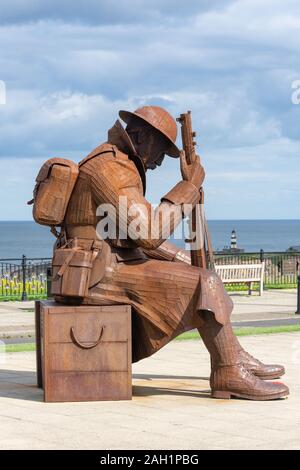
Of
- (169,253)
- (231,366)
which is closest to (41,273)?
(169,253)

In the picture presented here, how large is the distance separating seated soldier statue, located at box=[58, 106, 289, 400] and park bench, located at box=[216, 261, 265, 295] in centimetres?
1540

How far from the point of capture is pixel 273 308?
68.1ft

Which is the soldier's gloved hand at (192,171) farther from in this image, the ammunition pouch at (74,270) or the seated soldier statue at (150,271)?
the ammunition pouch at (74,270)

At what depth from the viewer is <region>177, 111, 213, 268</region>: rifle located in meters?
8.58

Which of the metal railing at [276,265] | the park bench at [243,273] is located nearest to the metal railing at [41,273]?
the metal railing at [276,265]

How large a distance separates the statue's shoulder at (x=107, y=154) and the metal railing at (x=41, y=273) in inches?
452

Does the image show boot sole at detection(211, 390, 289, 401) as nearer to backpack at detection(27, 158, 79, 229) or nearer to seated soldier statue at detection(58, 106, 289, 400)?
seated soldier statue at detection(58, 106, 289, 400)

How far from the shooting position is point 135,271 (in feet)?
27.3

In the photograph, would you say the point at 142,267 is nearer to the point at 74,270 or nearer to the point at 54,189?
the point at 74,270

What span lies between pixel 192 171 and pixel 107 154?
0.74 m

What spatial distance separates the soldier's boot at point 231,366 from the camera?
8273 millimetres

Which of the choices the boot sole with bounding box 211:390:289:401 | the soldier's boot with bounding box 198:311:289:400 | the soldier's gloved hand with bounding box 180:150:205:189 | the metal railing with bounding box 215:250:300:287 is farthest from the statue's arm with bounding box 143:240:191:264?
the metal railing with bounding box 215:250:300:287

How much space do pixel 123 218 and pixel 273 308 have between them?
1306cm
